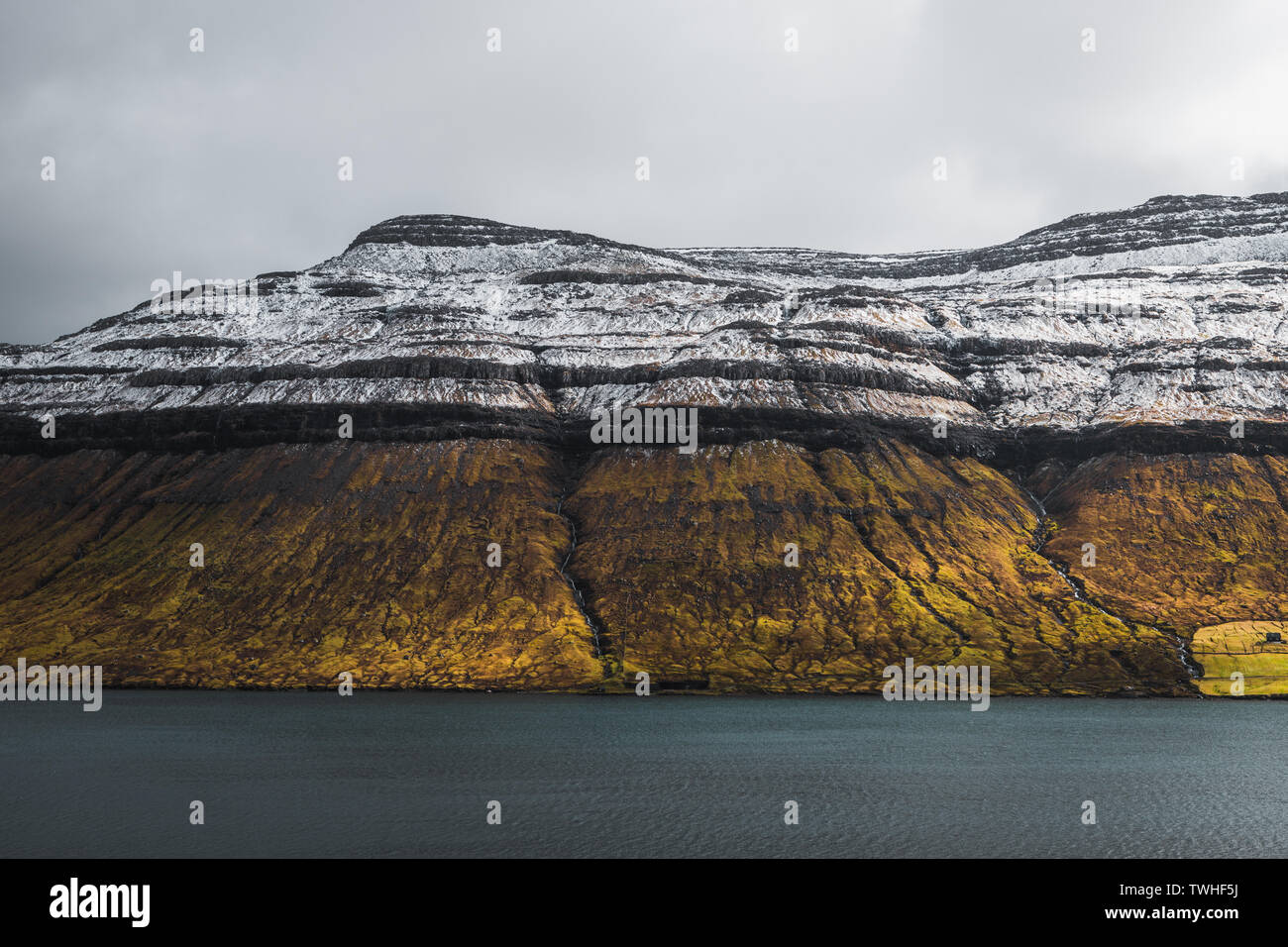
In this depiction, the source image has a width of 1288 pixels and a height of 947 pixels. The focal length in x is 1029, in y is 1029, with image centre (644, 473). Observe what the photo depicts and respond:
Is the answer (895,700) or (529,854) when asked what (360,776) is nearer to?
(529,854)

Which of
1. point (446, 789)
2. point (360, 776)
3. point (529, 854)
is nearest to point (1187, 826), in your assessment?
point (529, 854)

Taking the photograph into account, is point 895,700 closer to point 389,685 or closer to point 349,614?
point 389,685
